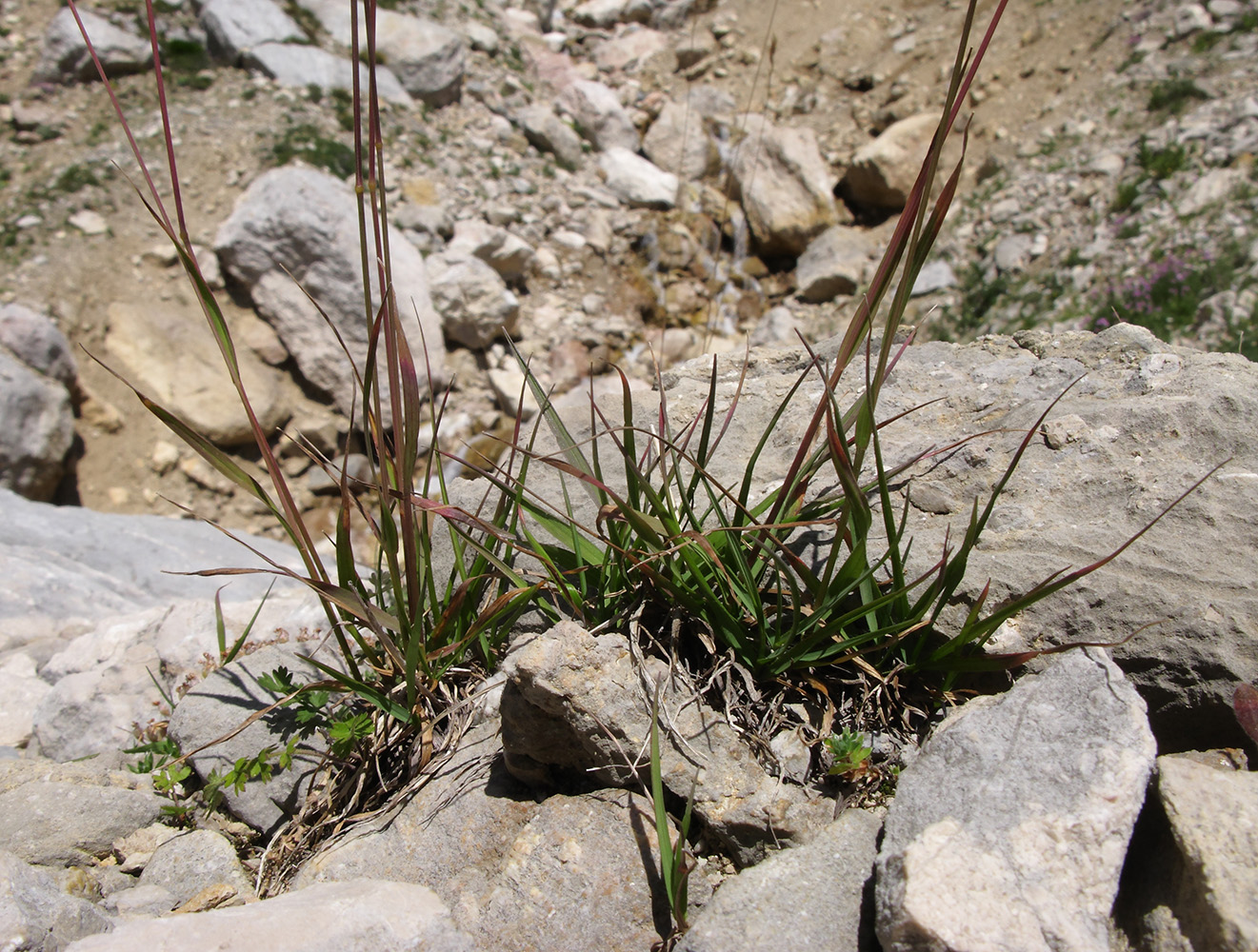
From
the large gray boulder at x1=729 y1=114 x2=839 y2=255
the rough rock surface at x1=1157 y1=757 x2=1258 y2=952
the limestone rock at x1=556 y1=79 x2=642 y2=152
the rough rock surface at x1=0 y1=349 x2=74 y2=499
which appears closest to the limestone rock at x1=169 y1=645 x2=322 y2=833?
the rough rock surface at x1=1157 y1=757 x2=1258 y2=952

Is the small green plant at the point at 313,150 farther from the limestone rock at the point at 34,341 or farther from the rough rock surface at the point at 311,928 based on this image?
the rough rock surface at the point at 311,928

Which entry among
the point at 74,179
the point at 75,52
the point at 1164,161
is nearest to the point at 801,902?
A: the point at 1164,161

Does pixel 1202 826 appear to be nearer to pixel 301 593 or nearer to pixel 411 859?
pixel 411 859

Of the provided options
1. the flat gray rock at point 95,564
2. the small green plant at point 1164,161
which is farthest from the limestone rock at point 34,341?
the small green plant at point 1164,161

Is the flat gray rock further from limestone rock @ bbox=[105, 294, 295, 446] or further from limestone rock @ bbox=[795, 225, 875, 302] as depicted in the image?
limestone rock @ bbox=[795, 225, 875, 302]

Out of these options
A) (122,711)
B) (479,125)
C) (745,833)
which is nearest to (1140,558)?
(745,833)
